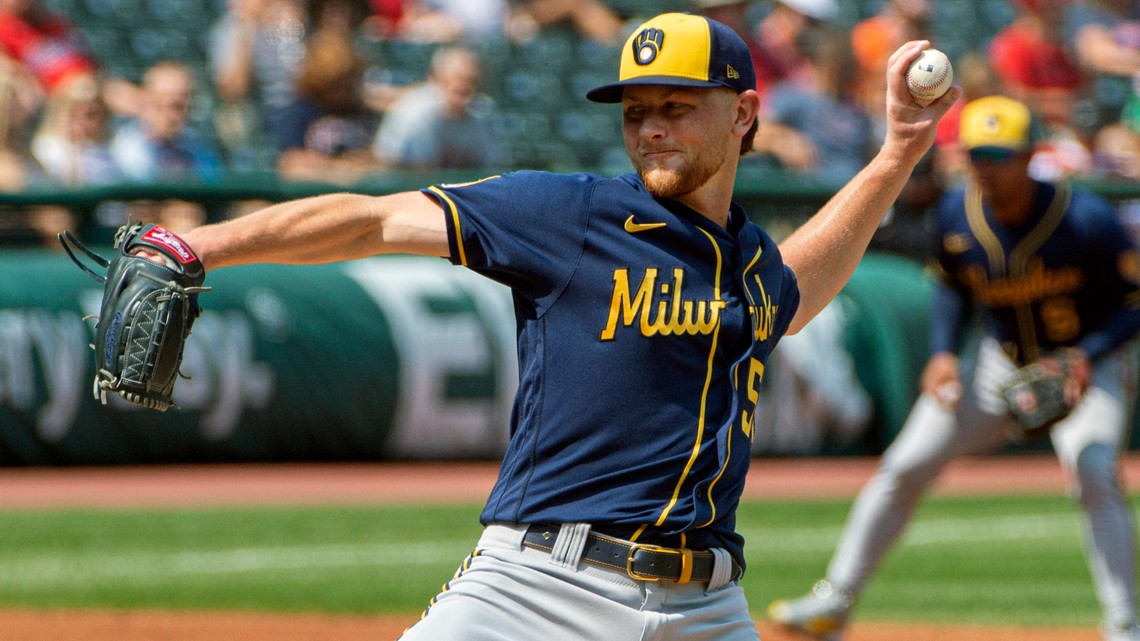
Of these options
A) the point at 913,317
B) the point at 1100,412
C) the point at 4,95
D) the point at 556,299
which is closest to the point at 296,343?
the point at 4,95

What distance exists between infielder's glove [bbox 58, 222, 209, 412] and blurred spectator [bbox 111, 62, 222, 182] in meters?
8.03

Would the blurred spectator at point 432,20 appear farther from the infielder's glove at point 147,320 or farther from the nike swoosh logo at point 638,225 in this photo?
the infielder's glove at point 147,320

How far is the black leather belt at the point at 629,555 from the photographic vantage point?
3.08 m

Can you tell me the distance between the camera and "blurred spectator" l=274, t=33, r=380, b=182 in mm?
11430

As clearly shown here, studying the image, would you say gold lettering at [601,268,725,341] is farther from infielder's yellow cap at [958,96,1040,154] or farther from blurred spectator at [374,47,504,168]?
blurred spectator at [374,47,504,168]

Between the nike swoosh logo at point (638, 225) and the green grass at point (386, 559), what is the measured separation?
4045 millimetres

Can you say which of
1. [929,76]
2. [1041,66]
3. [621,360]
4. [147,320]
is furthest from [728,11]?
[147,320]

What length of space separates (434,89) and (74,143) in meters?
2.64

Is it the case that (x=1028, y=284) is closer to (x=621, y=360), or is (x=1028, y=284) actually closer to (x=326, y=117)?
(x=621, y=360)

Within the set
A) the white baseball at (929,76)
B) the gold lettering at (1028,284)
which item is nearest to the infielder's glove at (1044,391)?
the gold lettering at (1028,284)

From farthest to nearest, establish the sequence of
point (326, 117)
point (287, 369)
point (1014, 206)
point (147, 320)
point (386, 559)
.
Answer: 1. point (326, 117)
2. point (287, 369)
3. point (386, 559)
4. point (1014, 206)
5. point (147, 320)

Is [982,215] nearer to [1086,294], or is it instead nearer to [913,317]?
[1086,294]

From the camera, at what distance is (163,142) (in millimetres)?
10984

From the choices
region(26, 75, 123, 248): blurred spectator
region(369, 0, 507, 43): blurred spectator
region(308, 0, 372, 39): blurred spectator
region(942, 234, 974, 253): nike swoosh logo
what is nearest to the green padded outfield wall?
region(26, 75, 123, 248): blurred spectator
